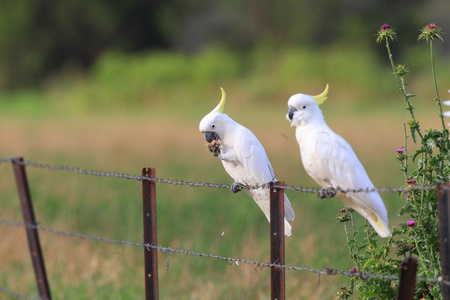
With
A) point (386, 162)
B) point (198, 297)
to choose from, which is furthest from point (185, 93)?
point (198, 297)

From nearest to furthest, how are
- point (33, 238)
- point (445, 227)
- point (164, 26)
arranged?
point (445, 227), point (33, 238), point (164, 26)

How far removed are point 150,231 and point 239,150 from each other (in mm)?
670

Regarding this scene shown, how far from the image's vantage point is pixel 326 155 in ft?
9.50

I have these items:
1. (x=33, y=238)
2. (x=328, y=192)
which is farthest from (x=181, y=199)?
(x=328, y=192)

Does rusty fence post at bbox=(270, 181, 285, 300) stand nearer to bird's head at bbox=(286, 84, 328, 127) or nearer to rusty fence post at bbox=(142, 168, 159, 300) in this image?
bird's head at bbox=(286, 84, 328, 127)

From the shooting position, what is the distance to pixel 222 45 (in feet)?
105

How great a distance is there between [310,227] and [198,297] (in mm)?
2183

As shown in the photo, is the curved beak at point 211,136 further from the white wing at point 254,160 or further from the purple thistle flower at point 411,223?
the purple thistle flower at point 411,223

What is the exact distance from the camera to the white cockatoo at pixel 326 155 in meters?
2.90

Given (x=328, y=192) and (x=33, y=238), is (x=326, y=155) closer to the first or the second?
(x=328, y=192)

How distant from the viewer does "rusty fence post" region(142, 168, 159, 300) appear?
144 inches

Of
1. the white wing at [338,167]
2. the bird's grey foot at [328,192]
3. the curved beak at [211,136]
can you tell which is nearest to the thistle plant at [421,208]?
the white wing at [338,167]

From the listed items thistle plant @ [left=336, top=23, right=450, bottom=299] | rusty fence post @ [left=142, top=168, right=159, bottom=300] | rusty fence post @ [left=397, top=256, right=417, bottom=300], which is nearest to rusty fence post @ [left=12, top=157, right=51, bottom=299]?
rusty fence post @ [left=142, top=168, right=159, bottom=300]

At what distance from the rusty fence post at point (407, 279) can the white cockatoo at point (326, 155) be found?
0.41m
